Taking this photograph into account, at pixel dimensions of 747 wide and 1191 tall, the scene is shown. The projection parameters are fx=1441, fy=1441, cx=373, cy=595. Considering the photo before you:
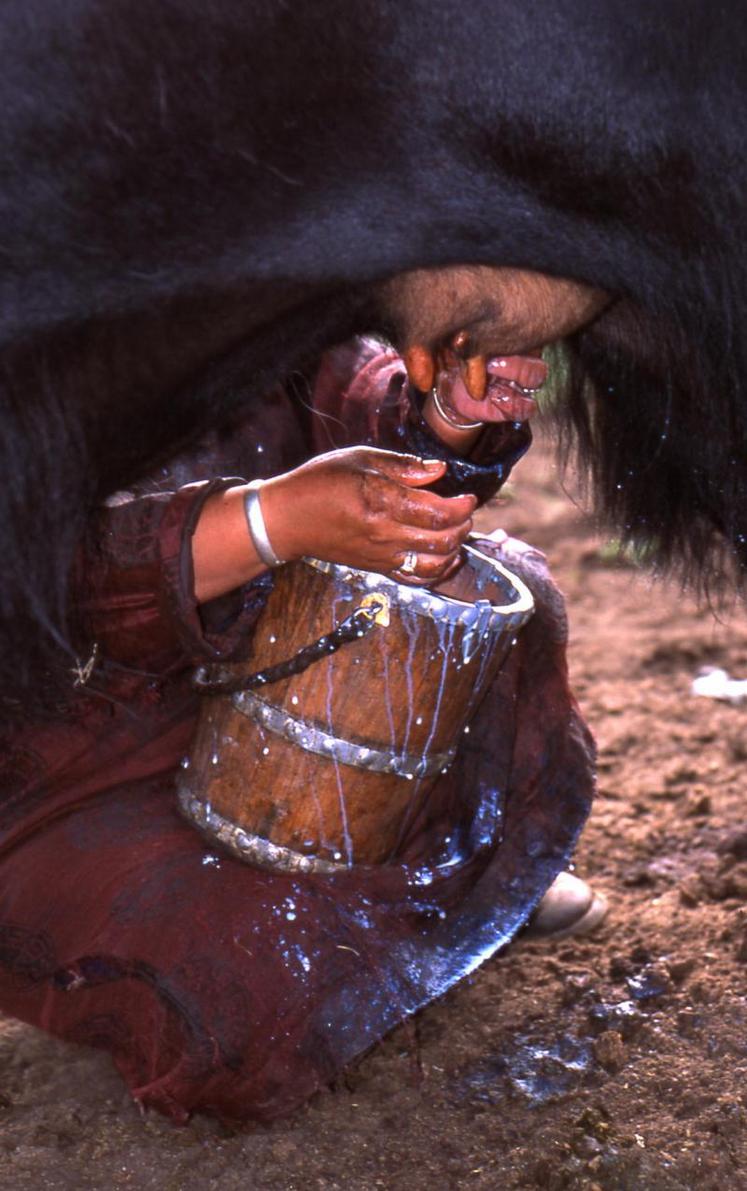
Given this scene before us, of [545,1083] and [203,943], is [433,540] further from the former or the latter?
[545,1083]

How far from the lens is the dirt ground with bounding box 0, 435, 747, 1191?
4.71ft

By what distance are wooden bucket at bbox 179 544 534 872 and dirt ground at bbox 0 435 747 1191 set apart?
0.91ft

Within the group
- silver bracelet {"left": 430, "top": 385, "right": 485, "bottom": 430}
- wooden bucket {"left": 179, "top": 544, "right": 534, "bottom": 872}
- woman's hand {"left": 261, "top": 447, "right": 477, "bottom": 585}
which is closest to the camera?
woman's hand {"left": 261, "top": 447, "right": 477, "bottom": 585}

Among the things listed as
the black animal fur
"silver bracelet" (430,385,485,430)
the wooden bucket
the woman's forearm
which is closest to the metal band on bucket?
the wooden bucket

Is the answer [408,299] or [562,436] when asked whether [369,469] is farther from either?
[562,436]

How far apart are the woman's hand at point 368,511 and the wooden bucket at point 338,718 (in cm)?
6

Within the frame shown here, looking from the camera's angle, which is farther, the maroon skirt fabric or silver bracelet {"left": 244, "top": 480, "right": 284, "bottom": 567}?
the maroon skirt fabric

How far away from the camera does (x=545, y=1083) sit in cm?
158

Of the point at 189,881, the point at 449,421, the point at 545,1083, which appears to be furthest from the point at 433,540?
the point at 545,1083

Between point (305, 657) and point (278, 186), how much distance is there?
48 centimetres

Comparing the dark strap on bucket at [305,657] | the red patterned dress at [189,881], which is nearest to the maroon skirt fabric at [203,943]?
the red patterned dress at [189,881]

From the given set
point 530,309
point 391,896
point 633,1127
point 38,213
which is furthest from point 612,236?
point 633,1127

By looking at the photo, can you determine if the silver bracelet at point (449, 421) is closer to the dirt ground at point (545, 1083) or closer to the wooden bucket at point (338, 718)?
the wooden bucket at point (338, 718)

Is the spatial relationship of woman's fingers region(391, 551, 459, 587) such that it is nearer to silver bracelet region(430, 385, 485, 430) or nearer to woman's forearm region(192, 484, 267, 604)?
woman's forearm region(192, 484, 267, 604)
